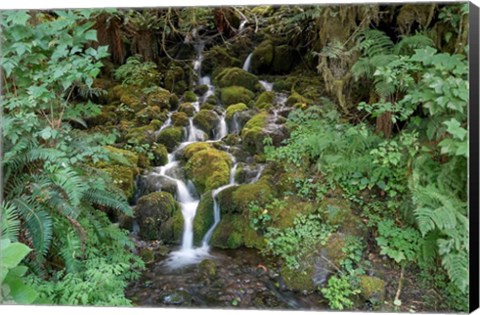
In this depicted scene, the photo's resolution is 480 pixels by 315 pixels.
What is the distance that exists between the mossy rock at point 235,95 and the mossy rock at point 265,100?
8 cm

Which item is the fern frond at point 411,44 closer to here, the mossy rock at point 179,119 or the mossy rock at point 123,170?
the mossy rock at point 179,119

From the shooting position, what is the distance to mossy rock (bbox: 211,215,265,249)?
327 cm

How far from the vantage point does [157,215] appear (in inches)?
136

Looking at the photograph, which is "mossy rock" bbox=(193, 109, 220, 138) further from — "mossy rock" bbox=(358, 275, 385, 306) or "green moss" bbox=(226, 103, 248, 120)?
"mossy rock" bbox=(358, 275, 385, 306)

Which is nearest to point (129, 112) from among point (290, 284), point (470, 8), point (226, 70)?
point (226, 70)

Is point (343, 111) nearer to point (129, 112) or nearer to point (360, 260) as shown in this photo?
point (360, 260)

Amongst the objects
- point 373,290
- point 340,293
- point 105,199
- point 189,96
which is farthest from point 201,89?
point 373,290

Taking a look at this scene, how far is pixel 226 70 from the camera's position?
3701 mm

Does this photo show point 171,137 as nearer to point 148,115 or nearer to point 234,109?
point 148,115

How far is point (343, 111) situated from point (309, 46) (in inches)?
25.8

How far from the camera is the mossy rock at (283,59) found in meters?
3.61

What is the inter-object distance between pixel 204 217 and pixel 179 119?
96cm

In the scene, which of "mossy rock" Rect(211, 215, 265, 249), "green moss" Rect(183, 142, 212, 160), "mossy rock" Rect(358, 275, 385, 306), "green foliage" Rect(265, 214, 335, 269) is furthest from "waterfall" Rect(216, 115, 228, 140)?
"mossy rock" Rect(358, 275, 385, 306)

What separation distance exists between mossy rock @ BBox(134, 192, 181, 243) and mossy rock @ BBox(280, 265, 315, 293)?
972mm
